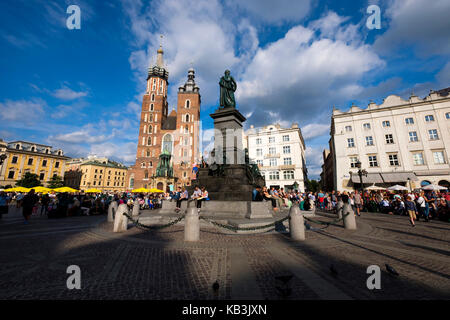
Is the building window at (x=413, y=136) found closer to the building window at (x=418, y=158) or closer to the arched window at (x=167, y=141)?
the building window at (x=418, y=158)

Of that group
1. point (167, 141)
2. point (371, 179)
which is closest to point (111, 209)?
point (371, 179)

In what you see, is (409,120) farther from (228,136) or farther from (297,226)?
(297,226)

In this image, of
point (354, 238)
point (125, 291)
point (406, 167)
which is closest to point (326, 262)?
point (354, 238)

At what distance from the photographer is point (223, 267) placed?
3.79 metres

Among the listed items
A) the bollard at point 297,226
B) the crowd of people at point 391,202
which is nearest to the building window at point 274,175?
the crowd of people at point 391,202

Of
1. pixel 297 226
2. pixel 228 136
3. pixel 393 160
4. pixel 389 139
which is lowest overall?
pixel 297 226

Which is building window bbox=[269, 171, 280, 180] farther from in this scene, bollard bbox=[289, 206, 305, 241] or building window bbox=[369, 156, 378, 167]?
bollard bbox=[289, 206, 305, 241]

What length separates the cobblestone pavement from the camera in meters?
2.83

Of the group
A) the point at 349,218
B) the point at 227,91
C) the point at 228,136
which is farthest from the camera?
the point at 227,91

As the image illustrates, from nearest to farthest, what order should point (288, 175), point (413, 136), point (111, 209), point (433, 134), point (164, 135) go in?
1. point (111, 209)
2. point (433, 134)
3. point (413, 136)
4. point (288, 175)
5. point (164, 135)

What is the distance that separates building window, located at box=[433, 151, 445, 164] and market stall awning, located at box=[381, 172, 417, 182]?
12.5 ft

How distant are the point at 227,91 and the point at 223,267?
1180cm
